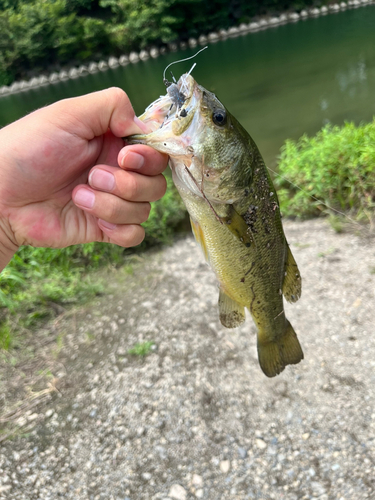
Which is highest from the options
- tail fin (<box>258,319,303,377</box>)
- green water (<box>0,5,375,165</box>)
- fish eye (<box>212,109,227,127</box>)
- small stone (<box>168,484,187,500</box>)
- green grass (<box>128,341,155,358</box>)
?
fish eye (<box>212,109,227,127</box>)

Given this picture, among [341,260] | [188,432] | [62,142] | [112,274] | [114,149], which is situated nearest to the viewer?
[62,142]

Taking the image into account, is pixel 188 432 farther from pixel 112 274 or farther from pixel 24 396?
pixel 112 274

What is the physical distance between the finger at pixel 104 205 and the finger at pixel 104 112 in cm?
33

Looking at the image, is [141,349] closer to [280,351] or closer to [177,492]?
[177,492]

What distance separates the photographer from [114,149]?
6.61 ft

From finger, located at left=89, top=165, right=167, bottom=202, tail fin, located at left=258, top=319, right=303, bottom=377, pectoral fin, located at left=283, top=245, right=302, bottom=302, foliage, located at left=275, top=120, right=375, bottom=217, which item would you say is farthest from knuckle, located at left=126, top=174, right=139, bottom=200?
foliage, located at left=275, top=120, right=375, bottom=217

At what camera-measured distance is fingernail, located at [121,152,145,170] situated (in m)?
1.67

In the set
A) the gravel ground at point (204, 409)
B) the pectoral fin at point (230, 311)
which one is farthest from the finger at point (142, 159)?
the gravel ground at point (204, 409)

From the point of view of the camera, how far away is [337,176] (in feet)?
16.0

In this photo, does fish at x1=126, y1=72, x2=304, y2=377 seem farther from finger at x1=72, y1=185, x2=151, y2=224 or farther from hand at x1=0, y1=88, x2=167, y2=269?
finger at x1=72, y1=185, x2=151, y2=224

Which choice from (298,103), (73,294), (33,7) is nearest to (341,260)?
(73,294)

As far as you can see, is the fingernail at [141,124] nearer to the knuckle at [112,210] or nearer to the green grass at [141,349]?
the knuckle at [112,210]

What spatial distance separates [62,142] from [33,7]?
5158 centimetres

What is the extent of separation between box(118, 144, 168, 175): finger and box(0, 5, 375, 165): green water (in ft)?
22.5
